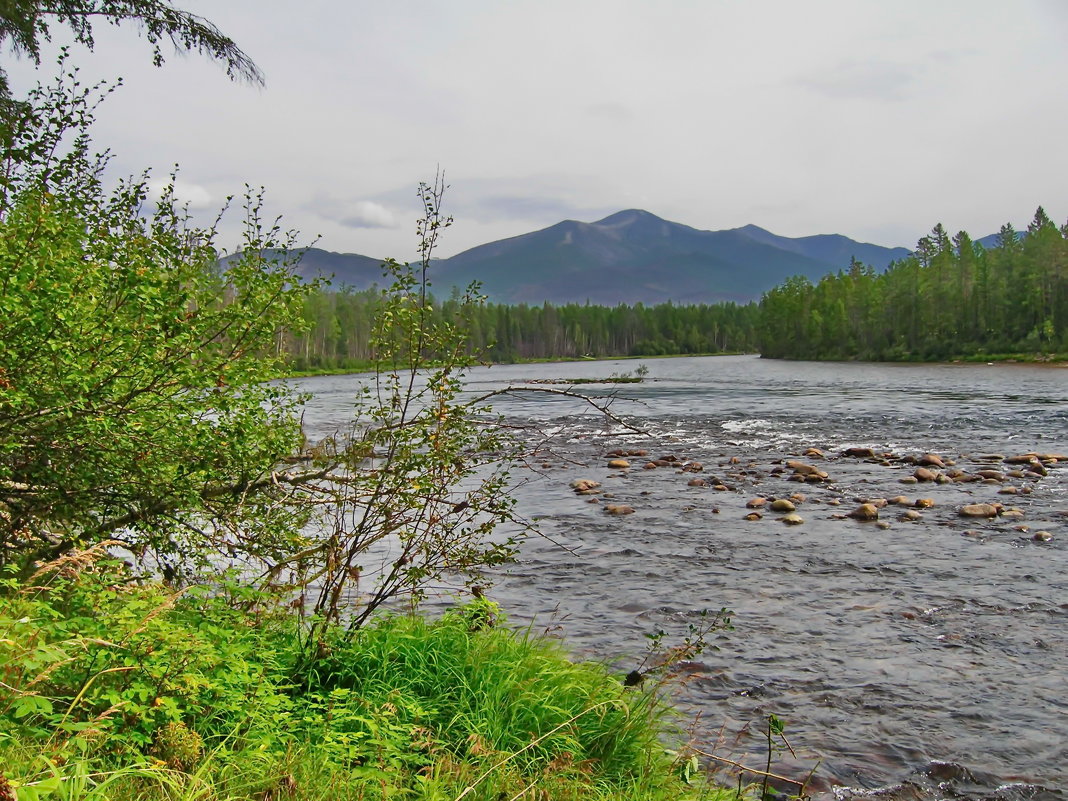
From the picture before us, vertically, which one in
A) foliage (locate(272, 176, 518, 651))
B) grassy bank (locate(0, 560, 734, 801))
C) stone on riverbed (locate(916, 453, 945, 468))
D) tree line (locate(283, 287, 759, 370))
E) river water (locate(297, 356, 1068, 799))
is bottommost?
river water (locate(297, 356, 1068, 799))

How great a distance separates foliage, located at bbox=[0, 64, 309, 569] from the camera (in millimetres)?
5312

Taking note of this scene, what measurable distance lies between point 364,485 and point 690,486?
45.3ft

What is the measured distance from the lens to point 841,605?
33.2ft

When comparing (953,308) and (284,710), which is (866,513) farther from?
(953,308)

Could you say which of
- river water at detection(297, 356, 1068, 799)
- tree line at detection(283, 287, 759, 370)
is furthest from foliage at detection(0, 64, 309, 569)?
tree line at detection(283, 287, 759, 370)

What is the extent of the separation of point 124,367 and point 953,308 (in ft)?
367

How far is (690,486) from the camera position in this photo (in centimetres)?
1894

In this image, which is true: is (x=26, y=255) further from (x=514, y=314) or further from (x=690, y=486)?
(x=514, y=314)

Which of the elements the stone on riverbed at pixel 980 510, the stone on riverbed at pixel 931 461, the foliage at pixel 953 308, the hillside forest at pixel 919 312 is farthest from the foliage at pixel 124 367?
the foliage at pixel 953 308

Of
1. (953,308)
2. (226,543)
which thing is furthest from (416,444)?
(953,308)

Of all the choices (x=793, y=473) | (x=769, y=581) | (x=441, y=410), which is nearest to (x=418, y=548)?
(x=441, y=410)

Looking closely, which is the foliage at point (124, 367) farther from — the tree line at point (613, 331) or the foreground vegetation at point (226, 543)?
the tree line at point (613, 331)

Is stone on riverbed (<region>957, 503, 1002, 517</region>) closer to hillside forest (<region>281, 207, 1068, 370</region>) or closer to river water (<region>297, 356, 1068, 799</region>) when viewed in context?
river water (<region>297, 356, 1068, 799</region>)

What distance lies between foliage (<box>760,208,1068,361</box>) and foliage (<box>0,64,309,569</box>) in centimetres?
8998
